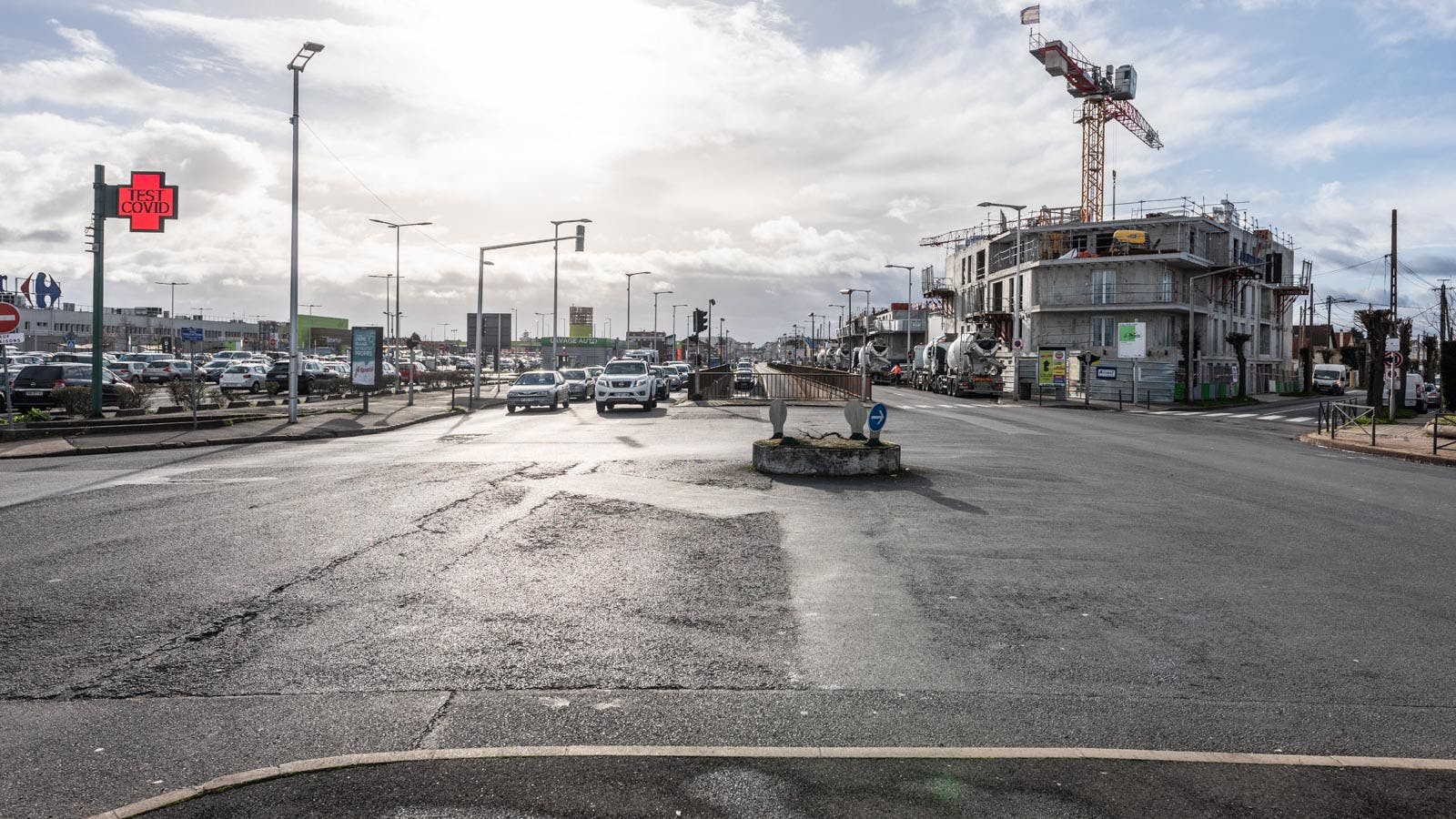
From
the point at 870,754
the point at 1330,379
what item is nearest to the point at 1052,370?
the point at 1330,379

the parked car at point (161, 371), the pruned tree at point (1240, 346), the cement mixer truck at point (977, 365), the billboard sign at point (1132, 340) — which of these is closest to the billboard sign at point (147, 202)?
the parked car at point (161, 371)

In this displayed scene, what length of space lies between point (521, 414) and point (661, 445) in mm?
13282

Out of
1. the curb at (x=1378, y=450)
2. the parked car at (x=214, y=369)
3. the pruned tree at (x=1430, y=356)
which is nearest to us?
the curb at (x=1378, y=450)

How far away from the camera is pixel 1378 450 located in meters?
22.6

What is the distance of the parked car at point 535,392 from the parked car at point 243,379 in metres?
15.2

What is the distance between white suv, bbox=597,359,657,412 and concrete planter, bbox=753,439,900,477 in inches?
718

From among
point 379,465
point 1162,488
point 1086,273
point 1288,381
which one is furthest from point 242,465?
point 1288,381

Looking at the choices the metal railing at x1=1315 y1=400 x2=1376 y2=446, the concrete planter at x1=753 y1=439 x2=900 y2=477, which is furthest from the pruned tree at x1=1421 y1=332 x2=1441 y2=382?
the concrete planter at x1=753 y1=439 x2=900 y2=477

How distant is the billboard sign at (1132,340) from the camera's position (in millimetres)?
51875

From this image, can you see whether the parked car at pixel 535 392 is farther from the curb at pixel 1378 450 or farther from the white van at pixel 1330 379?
the white van at pixel 1330 379

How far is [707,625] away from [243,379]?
43433 millimetres

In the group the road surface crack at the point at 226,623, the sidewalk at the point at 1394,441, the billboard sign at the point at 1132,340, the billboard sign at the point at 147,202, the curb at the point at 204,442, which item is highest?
the billboard sign at the point at 147,202

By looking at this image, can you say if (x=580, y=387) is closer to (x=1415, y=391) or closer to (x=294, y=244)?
(x=294, y=244)

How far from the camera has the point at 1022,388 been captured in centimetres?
5194
